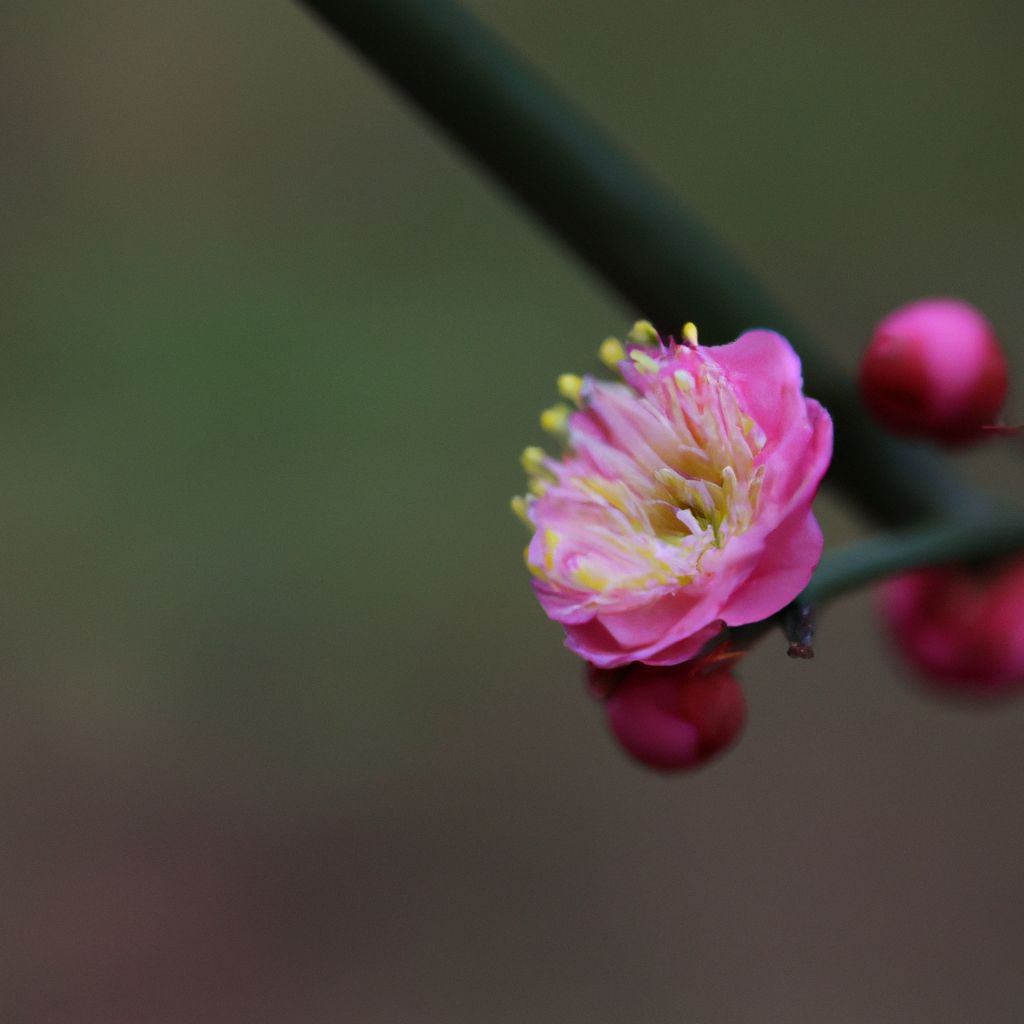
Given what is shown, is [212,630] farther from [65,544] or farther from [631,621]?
[631,621]

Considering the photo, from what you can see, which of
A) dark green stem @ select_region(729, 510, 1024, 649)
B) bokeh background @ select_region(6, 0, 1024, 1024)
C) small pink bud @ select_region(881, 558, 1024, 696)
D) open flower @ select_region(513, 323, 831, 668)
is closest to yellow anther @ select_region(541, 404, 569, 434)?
open flower @ select_region(513, 323, 831, 668)

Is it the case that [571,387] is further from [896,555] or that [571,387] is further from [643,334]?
[896,555]

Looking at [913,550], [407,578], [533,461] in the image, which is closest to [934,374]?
[913,550]

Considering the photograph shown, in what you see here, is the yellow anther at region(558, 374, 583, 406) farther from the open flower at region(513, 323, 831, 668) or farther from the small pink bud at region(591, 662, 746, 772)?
the small pink bud at region(591, 662, 746, 772)

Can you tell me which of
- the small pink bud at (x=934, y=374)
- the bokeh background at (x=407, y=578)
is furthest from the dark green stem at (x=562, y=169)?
the bokeh background at (x=407, y=578)

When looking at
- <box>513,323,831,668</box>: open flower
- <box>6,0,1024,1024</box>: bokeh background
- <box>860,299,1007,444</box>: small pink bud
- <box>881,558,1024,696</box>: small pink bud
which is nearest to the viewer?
<box>513,323,831,668</box>: open flower

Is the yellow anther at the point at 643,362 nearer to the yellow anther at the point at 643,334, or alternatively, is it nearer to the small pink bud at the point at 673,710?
the yellow anther at the point at 643,334

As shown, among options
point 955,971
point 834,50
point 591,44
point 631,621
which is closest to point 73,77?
point 591,44
